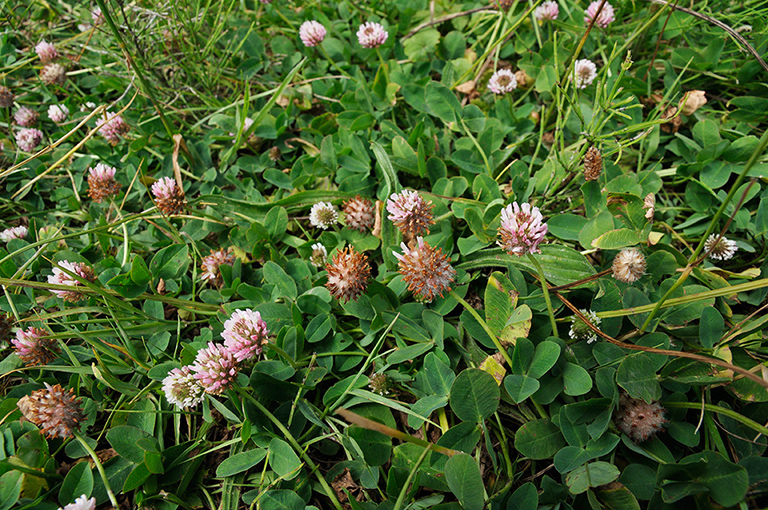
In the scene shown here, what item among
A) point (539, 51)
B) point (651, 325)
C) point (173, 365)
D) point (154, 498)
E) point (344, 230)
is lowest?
point (154, 498)

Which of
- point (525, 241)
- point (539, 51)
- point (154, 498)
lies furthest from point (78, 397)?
point (539, 51)

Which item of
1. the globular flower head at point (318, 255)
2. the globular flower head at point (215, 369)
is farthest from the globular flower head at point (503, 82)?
the globular flower head at point (215, 369)

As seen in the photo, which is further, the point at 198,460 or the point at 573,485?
the point at 198,460

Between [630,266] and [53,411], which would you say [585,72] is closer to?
[630,266]

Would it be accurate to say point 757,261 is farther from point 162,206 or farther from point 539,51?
point 162,206

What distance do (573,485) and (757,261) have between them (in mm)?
1101

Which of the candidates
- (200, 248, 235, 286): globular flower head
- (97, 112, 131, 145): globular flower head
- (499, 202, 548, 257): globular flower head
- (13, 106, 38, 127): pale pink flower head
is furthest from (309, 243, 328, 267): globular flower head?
(13, 106, 38, 127): pale pink flower head

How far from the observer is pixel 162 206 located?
179cm

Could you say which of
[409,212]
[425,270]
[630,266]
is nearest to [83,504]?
[425,270]

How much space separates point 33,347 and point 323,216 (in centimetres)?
110

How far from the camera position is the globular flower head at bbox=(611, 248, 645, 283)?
143 centimetres

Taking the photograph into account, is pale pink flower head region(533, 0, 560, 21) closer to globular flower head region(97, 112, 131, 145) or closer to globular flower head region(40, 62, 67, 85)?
globular flower head region(97, 112, 131, 145)

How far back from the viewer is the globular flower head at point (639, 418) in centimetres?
130

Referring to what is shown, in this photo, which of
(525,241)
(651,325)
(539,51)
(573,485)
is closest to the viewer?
(573,485)
